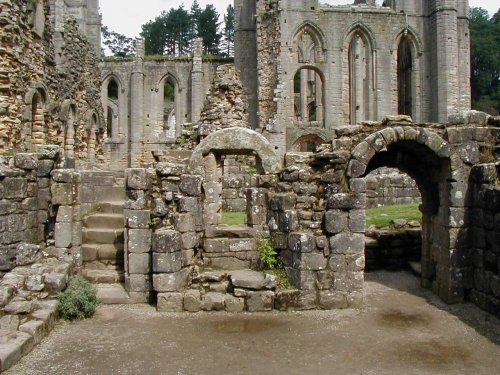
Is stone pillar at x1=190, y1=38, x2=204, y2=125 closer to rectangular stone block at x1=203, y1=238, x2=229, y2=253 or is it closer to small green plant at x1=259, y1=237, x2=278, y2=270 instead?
rectangular stone block at x1=203, y1=238, x2=229, y2=253

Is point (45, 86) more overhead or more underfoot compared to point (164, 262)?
more overhead

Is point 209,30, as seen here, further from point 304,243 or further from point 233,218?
point 304,243

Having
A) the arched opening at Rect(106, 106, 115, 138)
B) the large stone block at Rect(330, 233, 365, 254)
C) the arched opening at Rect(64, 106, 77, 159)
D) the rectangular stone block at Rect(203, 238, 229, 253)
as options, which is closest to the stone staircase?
the rectangular stone block at Rect(203, 238, 229, 253)

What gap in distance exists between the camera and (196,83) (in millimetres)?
33906

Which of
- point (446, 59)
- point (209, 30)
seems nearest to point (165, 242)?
point (446, 59)

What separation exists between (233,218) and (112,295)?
4460mm

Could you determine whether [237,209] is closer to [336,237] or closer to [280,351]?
[336,237]

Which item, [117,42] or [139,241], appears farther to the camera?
[117,42]

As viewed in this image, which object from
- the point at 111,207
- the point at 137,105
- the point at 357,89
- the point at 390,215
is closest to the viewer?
the point at 111,207

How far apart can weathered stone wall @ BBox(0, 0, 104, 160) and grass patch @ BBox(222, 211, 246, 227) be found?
5.75 m

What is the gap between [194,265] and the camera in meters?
8.34

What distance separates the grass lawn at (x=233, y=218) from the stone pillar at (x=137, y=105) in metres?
22.8

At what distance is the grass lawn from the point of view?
10.9 metres

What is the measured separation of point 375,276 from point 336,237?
3139 mm
